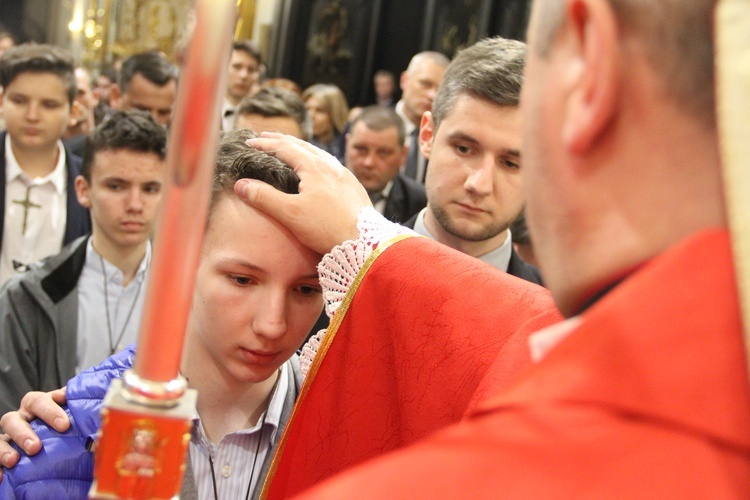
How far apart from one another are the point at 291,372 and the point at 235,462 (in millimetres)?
255

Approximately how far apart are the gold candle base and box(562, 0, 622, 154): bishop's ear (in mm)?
419

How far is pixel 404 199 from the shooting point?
4.73 meters

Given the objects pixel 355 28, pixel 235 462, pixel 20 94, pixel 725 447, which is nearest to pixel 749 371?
pixel 725 447

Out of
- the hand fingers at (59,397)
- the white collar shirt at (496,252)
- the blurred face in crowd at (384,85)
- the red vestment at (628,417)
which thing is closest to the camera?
the red vestment at (628,417)

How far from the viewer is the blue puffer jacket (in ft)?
5.34

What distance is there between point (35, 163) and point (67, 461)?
2.95 meters

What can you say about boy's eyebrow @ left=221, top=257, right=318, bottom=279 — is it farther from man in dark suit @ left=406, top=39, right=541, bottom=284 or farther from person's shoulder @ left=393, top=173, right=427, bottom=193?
person's shoulder @ left=393, top=173, right=427, bottom=193

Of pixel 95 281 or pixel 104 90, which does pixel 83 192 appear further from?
pixel 104 90

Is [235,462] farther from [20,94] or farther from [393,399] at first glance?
[20,94]

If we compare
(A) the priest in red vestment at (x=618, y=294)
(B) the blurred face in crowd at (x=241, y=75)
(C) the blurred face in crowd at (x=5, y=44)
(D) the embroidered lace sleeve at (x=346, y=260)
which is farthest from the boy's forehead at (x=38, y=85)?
(A) the priest in red vestment at (x=618, y=294)

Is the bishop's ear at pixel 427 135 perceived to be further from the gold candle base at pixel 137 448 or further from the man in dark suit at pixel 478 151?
the gold candle base at pixel 137 448

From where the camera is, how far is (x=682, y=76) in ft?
2.53

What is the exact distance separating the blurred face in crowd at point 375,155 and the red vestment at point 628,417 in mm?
4469

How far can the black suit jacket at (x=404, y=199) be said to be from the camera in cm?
464
